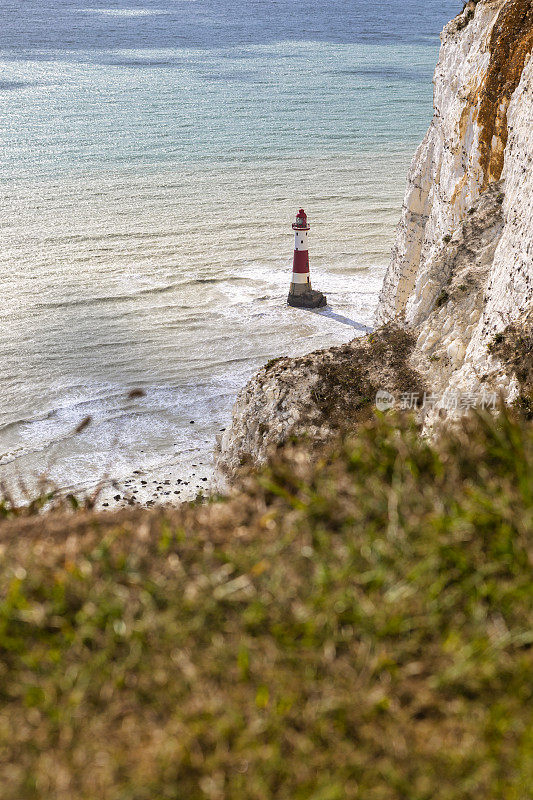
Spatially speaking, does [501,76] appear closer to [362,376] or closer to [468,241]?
[468,241]

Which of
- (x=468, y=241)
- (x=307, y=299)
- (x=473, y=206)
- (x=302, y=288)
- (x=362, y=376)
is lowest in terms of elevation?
(x=307, y=299)

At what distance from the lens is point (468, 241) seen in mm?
9328

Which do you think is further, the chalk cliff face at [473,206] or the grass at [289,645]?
the chalk cliff face at [473,206]

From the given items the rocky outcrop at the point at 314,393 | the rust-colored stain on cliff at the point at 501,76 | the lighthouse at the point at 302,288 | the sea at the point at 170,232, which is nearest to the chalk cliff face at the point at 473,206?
the rust-colored stain on cliff at the point at 501,76

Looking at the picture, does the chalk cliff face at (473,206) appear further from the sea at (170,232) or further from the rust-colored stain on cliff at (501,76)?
the sea at (170,232)

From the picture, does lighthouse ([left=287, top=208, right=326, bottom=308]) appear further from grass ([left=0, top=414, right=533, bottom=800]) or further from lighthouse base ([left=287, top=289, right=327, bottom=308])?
grass ([left=0, top=414, right=533, bottom=800])

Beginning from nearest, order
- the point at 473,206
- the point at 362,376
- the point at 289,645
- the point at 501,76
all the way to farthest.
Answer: the point at 289,645
the point at 362,376
the point at 473,206
the point at 501,76

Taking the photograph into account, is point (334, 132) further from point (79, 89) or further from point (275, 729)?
point (275, 729)

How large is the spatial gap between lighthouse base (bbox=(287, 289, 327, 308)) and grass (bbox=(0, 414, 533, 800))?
13.0m

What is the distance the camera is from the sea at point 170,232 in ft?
39.6

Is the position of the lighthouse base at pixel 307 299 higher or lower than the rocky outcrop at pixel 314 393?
lower

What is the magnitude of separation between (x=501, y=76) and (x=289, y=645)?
32.2 ft

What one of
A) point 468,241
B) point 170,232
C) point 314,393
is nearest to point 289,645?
point 314,393

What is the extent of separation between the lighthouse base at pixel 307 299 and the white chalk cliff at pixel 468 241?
409cm
